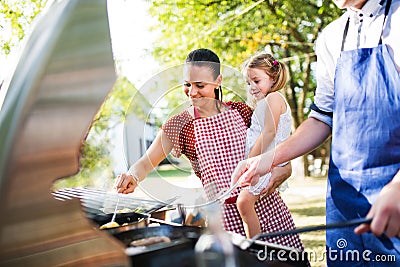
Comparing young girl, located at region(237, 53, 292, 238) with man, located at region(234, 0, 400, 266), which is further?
young girl, located at region(237, 53, 292, 238)

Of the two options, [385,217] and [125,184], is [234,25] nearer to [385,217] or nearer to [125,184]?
[125,184]

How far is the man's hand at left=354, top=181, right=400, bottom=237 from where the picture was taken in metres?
0.92

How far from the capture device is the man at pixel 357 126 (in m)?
1.41

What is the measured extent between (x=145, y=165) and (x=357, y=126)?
0.70 m

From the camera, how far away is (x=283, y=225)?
2184 millimetres

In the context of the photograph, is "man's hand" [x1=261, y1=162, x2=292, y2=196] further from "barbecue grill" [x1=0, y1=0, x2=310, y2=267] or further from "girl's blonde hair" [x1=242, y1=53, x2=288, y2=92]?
"barbecue grill" [x1=0, y1=0, x2=310, y2=267]

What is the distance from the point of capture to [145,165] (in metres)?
1.58

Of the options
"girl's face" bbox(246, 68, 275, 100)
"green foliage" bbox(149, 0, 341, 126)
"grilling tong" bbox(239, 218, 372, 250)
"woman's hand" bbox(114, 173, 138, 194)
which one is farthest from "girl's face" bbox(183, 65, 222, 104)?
"green foliage" bbox(149, 0, 341, 126)

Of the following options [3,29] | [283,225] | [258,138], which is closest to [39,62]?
[258,138]

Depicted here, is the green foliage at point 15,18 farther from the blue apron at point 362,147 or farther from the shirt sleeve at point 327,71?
the blue apron at point 362,147

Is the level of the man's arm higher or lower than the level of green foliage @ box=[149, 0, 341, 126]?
lower

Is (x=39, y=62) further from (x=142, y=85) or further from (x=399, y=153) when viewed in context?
(x=399, y=153)

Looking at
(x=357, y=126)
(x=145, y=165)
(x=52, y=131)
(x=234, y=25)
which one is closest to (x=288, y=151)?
(x=357, y=126)

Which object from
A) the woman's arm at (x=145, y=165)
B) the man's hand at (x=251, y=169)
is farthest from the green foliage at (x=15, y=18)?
the man's hand at (x=251, y=169)
